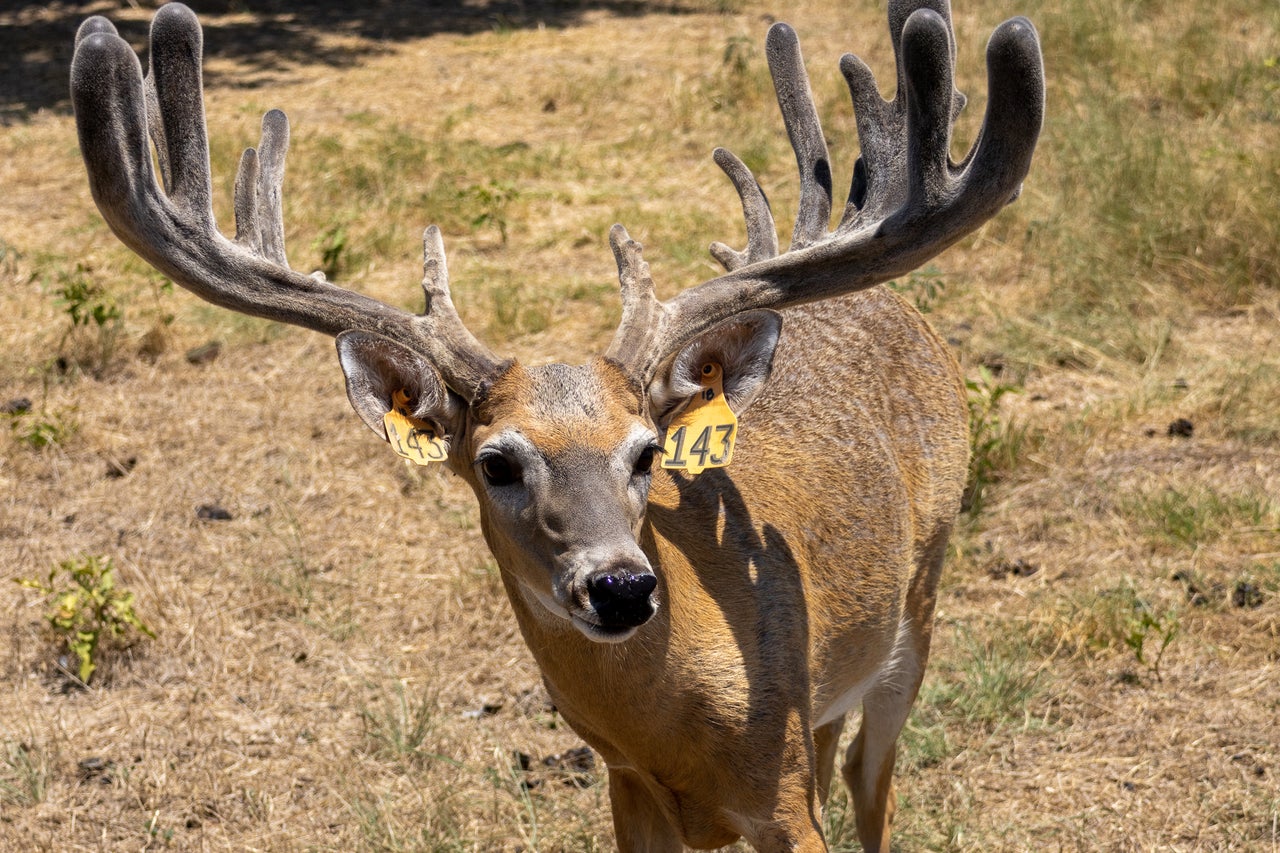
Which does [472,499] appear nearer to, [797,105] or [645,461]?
[797,105]

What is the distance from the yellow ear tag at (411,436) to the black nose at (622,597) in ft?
1.92

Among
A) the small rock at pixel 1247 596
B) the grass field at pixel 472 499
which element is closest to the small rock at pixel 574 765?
the grass field at pixel 472 499

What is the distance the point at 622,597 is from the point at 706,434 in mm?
641

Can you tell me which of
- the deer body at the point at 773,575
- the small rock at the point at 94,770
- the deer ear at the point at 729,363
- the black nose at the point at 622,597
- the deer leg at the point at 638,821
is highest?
the deer ear at the point at 729,363

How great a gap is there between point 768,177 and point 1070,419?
333 cm

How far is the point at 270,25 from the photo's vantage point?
551 inches

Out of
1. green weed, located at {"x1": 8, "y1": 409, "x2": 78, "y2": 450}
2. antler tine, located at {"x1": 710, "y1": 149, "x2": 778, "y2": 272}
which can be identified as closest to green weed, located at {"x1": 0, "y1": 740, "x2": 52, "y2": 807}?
green weed, located at {"x1": 8, "y1": 409, "x2": 78, "y2": 450}

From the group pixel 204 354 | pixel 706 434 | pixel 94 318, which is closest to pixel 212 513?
pixel 204 354

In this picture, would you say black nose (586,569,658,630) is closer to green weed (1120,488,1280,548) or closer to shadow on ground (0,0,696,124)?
green weed (1120,488,1280,548)

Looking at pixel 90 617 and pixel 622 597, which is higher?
pixel 622 597

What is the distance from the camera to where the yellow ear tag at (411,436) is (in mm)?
3105

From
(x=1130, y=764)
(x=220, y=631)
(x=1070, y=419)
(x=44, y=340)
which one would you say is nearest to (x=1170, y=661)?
(x=1130, y=764)

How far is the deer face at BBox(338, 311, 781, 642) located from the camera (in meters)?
2.79

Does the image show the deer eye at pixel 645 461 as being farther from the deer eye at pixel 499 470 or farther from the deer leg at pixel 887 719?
the deer leg at pixel 887 719
